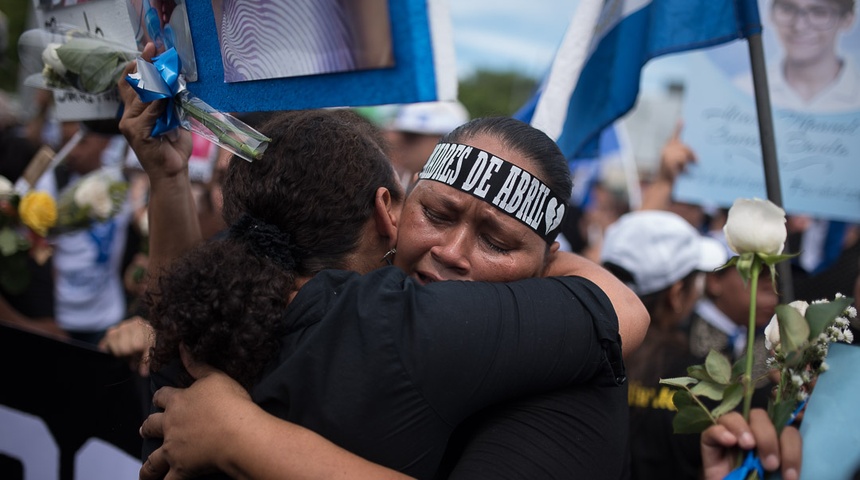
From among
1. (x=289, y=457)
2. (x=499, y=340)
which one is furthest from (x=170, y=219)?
(x=499, y=340)

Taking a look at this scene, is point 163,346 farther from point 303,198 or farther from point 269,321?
point 303,198

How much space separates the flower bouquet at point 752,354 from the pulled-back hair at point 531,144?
51 cm

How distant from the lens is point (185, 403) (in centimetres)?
164

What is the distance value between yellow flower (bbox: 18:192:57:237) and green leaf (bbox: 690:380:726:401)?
3.40 meters

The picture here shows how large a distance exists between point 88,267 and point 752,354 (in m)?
4.92

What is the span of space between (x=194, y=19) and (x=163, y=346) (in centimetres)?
79

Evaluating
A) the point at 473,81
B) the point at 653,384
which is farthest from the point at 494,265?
the point at 473,81

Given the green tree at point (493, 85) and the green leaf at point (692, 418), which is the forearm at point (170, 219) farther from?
the green tree at point (493, 85)

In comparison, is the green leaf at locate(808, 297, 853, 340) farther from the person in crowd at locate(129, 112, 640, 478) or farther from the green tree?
the green tree

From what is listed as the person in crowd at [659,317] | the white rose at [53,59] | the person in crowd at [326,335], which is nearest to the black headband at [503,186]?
the person in crowd at [326,335]

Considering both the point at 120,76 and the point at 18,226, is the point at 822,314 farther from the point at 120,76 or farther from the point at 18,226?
the point at 18,226

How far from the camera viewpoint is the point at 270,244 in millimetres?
1707

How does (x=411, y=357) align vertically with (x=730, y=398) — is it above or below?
above

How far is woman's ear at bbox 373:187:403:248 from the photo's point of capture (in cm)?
183
